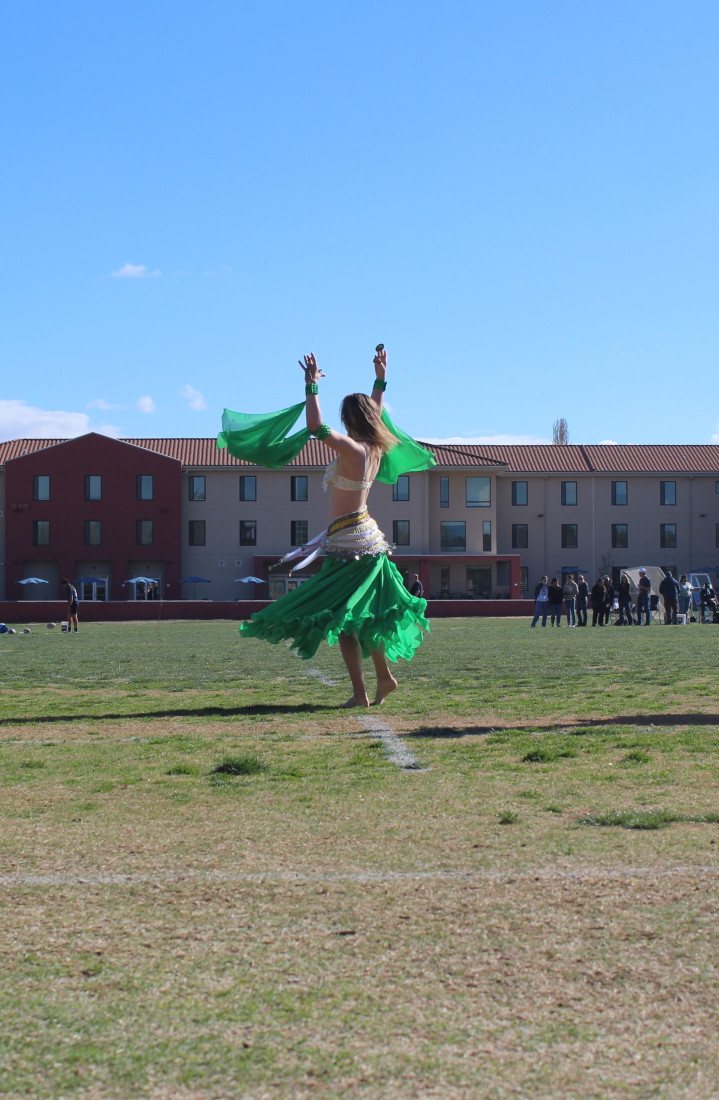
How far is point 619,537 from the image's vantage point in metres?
79.9

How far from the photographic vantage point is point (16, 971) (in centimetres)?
264

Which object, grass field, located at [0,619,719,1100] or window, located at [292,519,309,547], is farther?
window, located at [292,519,309,547]

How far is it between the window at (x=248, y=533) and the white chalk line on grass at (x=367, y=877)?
70871mm

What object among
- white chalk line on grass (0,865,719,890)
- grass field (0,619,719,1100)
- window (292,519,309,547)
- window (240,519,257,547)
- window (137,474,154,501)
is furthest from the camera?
window (292,519,309,547)

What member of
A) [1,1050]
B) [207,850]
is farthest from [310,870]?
Answer: [1,1050]

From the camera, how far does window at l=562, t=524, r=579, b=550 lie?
79562 mm

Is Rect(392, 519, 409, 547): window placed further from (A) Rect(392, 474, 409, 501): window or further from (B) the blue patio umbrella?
(B) the blue patio umbrella

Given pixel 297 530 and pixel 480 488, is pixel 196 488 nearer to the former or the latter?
pixel 297 530

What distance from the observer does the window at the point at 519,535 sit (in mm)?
79875

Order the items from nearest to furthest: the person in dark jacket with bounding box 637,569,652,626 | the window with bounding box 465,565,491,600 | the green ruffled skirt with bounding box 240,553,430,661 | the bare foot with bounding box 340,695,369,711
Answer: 1. the green ruffled skirt with bounding box 240,553,430,661
2. the bare foot with bounding box 340,695,369,711
3. the person in dark jacket with bounding box 637,569,652,626
4. the window with bounding box 465,565,491,600

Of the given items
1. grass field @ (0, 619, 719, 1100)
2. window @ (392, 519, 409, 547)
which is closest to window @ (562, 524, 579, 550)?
window @ (392, 519, 409, 547)

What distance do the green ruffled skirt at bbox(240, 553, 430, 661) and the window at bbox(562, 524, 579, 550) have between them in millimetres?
72205

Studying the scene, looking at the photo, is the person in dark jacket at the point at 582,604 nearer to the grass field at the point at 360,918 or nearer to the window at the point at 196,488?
the grass field at the point at 360,918

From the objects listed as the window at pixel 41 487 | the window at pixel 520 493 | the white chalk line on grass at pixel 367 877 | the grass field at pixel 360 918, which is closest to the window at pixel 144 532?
the window at pixel 41 487
